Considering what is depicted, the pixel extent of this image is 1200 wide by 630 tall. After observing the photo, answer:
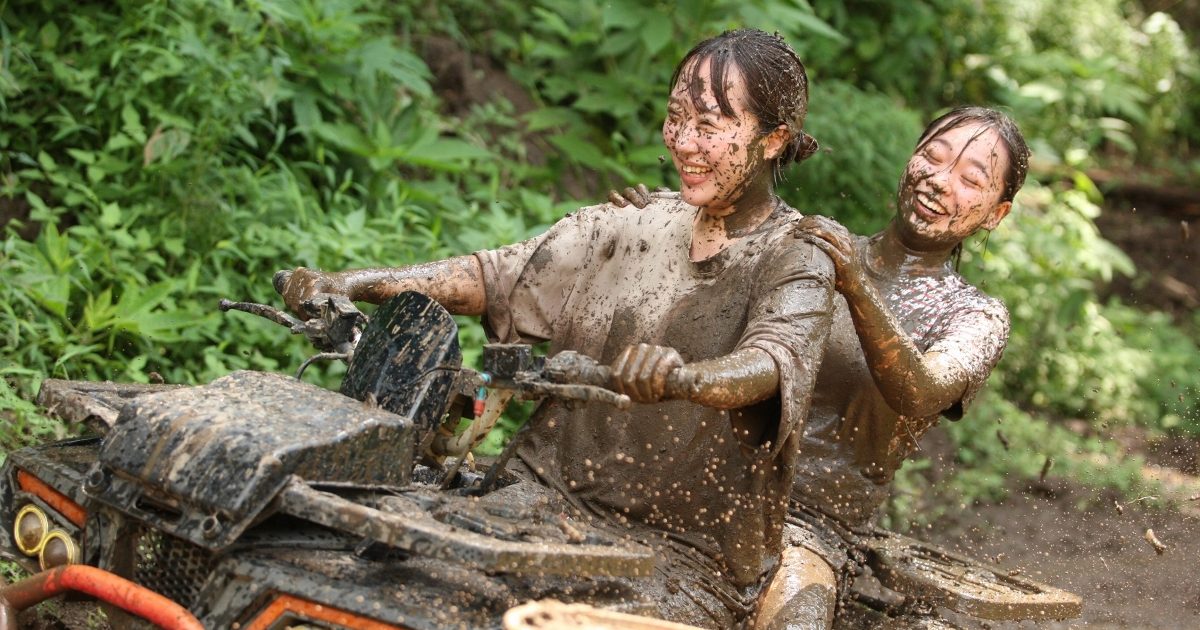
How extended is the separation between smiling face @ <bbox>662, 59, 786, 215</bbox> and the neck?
1.38 meters

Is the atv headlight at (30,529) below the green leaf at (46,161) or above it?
above

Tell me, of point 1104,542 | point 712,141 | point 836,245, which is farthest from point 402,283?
point 1104,542

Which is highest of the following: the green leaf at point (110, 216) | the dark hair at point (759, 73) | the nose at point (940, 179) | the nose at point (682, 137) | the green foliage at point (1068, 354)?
the dark hair at point (759, 73)

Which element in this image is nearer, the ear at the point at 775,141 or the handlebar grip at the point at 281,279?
the ear at the point at 775,141

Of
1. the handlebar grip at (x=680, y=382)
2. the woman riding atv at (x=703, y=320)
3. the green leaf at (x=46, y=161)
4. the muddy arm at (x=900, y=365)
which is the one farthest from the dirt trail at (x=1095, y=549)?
the green leaf at (x=46, y=161)

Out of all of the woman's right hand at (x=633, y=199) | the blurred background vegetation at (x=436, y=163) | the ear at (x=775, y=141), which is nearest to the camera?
the ear at (x=775, y=141)

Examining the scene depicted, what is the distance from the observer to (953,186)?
5.09 metres

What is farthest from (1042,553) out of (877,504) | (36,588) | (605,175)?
(36,588)

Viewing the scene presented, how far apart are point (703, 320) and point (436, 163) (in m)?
3.82

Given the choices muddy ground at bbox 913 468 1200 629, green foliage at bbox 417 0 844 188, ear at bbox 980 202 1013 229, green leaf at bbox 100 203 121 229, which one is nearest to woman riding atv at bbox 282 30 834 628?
ear at bbox 980 202 1013 229

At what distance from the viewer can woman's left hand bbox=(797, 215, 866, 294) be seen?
152 inches

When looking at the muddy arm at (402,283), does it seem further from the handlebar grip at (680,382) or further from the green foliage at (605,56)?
the green foliage at (605,56)

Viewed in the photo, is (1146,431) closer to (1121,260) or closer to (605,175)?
(1121,260)

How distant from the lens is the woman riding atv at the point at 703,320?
12.5 feet
